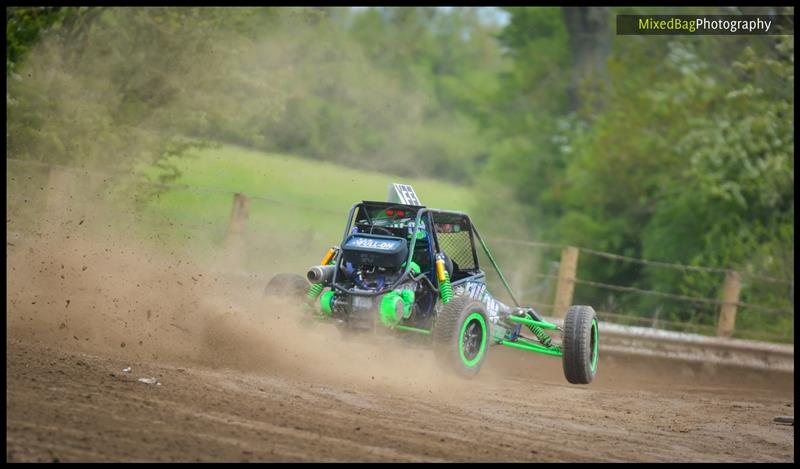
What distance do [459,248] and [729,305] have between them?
6.97 metres

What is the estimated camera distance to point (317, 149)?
899 inches

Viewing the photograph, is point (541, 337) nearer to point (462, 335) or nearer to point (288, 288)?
point (462, 335)

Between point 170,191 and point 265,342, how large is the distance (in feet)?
20.5

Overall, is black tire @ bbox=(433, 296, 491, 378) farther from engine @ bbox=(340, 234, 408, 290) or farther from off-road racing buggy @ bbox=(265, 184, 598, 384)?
engine @ bbox=(340, 234, 408, 290)

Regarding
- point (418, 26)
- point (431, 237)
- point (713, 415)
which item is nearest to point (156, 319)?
point (431, 237)

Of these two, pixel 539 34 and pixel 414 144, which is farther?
pixel 539 34

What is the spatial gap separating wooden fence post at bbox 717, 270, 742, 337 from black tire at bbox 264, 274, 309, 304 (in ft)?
27.0

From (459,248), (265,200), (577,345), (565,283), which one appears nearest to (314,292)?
(459,248)

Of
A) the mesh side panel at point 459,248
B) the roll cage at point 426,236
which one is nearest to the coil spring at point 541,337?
the roll cage at point 426,236

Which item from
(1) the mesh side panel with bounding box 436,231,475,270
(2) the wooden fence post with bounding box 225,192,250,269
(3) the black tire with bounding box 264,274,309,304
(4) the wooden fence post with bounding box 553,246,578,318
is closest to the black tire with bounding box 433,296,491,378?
(1) the mesh side panel with bounding box 436,231,475,270

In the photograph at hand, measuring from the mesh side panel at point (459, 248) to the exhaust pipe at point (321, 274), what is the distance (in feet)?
4.08

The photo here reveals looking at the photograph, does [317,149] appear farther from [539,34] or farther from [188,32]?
[539,34]

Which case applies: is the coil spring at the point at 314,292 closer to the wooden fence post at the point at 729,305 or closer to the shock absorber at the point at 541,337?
the shock absorber at the point at 541,337

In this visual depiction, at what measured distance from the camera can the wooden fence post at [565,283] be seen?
1588 cm
